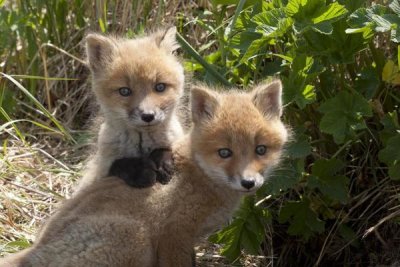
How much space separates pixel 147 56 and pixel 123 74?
21cm

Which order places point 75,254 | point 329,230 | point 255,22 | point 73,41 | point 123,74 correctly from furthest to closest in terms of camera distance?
point 73,41 → point 329,230 → point 123,74 → point 255,22 → point 75,254

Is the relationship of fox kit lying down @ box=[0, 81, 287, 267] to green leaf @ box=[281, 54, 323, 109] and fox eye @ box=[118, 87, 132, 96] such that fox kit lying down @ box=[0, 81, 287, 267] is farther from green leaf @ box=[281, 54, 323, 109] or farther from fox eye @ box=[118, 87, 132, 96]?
fox eye @ box=[118, 87, 132, 96]

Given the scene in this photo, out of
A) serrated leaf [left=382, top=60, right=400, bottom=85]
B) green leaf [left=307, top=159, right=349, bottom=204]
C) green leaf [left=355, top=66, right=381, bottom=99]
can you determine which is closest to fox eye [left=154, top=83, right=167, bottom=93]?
green leaf [left=307, top=159, right=349, bottom=204]

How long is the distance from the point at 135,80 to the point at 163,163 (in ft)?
1.93

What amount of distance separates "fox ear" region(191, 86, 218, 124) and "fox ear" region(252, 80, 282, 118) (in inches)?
9.4

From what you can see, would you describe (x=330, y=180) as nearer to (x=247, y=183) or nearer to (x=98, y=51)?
(x=247, y=183)

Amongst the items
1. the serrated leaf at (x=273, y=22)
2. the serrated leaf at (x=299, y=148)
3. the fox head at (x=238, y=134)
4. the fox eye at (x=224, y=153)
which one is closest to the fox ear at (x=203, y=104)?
the fox head at (x=238, y=134)

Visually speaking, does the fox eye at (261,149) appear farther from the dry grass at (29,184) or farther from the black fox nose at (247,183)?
the dry grass at (29,184)

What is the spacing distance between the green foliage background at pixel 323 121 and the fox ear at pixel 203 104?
0.38 m

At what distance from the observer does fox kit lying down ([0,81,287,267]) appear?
404 centimetres

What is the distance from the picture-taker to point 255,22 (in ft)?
14.6

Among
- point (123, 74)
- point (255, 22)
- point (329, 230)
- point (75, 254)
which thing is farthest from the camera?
point (329, 230)

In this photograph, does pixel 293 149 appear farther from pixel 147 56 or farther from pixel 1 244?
pixel 1 244

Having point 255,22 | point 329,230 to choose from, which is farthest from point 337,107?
point 329,230
